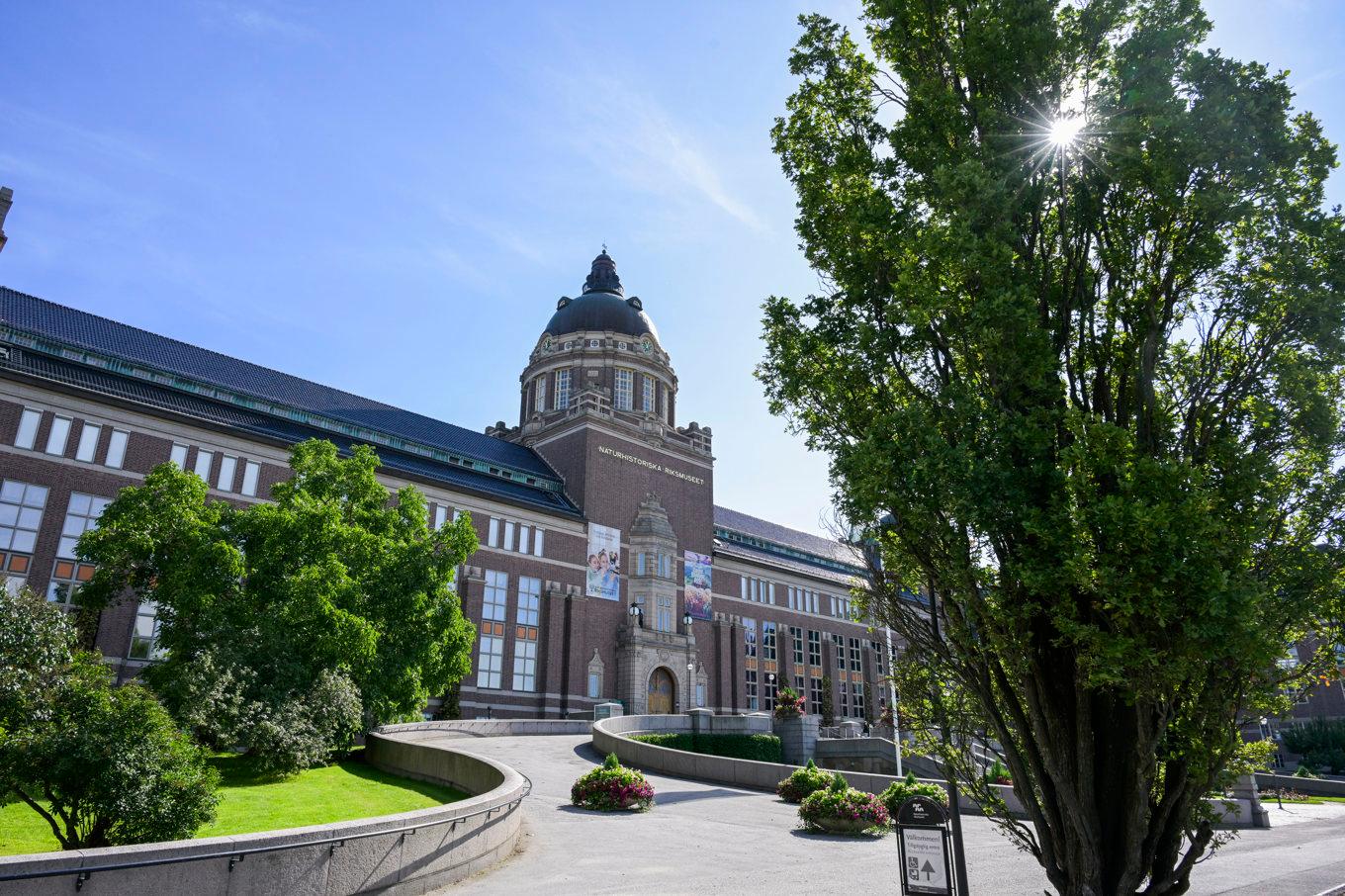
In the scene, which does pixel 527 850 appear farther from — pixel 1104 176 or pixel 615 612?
pixel 615 612

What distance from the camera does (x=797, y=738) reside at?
3903 centimetres

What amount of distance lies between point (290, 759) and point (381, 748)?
13.2 feet

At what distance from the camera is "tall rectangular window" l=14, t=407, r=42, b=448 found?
1346 inches

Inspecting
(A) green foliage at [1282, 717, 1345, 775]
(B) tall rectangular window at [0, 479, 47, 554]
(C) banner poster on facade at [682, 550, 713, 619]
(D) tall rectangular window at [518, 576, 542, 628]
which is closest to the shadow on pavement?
(D) tall rectangular window at [518, 576, 542, 628]

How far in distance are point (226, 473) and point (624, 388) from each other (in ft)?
96.3

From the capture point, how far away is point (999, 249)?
9461mm

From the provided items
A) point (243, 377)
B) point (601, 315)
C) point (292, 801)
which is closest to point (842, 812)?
point (292, 801)

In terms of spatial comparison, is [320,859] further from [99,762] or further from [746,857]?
[746,857]

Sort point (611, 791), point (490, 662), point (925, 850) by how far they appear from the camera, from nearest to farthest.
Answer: point (925, 850), point (611, 791), point (490, 662)

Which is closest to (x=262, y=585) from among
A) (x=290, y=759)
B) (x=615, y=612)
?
(x=290, y=759)

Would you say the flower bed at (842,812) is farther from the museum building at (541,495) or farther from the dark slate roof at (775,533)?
the dark slate roof at (775,533)

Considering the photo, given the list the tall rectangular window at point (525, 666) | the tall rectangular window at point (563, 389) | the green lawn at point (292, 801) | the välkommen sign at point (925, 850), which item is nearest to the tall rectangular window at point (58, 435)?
the green lawn at point (292, 801)

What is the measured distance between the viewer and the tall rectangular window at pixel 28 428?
3419 centimetres

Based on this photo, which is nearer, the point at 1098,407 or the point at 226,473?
the point at 1098,407
